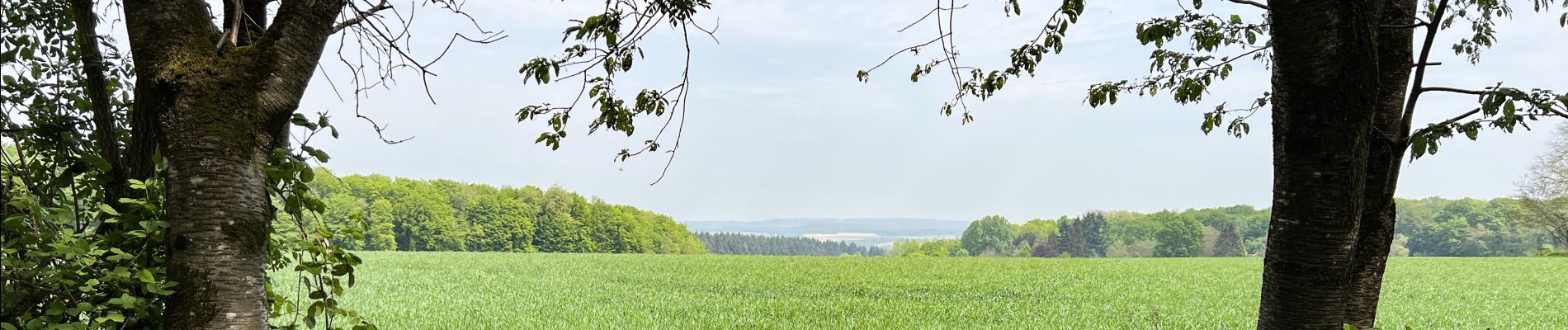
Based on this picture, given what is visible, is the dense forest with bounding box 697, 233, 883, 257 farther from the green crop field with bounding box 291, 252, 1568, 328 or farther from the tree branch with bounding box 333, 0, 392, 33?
the tree branch with bounding box 333, 0, 392, 33

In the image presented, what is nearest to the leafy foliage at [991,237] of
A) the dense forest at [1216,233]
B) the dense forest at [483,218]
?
the dense forest at [1216,233]

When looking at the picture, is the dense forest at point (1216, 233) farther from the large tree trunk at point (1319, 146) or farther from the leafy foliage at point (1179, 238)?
the large tree trunk at point (1319, 146)

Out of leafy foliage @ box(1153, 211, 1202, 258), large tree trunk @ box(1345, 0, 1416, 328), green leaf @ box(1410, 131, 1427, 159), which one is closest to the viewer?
green leaf @ box(1410, 131, 1427, 159)

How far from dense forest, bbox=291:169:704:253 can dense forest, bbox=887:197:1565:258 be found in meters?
14.4

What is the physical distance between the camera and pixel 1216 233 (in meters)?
34.9

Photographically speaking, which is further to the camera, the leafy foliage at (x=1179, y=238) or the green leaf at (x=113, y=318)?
the leafy foliage at (x=1179, y=238)

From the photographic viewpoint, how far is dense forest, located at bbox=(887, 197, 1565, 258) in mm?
33469

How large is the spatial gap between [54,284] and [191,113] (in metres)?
0.63

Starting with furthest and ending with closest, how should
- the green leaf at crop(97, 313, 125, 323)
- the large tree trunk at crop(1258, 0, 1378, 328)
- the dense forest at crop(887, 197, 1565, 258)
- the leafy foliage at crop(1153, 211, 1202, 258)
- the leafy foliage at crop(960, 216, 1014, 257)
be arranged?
the leafy foliage at crop(960, 216, 1014, 257), the leafy foliage at crop(1153, 211, 1202, 258), the dense forest at crop(887, 197, 1565, 258), the green leaf at crop(97, 313, 125, 323), the large tree trunk at crop(1258, 0, 1378, 328)

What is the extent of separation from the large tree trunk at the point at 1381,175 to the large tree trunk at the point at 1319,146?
549 mm

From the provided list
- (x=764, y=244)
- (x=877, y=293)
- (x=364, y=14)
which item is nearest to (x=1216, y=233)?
(x=764, y=244)

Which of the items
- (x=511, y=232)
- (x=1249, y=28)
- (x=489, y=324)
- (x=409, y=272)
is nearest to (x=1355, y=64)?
(x=1249, y=28)

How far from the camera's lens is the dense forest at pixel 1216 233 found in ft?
110

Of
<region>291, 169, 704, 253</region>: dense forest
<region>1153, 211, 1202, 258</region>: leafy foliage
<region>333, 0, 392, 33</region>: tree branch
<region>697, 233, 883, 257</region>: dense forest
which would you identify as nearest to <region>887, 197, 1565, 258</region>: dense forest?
<region>1153, 211, 1202, 258</region>: leafy foliage
